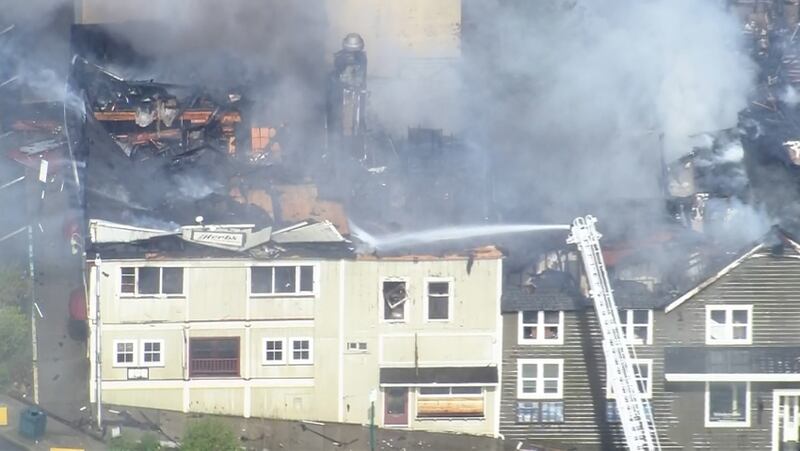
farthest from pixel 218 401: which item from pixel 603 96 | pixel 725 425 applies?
pixel 603 96

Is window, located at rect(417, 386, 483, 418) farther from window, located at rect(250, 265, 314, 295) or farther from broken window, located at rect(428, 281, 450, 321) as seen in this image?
window, located at rect(250, 265, 314, 295)

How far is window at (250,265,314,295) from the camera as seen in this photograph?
1272 centimetres

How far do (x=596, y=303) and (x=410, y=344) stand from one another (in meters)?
1.94

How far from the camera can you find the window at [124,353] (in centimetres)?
1263

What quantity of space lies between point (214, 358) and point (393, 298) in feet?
6.31

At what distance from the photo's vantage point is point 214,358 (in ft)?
41.8

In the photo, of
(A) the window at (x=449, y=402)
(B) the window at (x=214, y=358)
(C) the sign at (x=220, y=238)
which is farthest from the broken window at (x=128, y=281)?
(A) the window at (x=449, y=402)

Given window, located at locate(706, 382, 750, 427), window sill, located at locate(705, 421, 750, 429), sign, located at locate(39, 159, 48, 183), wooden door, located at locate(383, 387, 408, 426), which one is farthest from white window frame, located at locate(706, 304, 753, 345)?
sign, located at locate(39, 159, 48, 183)

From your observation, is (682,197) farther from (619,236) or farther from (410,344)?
(410,344)

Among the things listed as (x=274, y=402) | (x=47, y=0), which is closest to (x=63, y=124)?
(x=47, y=0)

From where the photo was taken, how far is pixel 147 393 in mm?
12703

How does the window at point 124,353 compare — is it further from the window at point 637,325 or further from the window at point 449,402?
the window at point 637,325

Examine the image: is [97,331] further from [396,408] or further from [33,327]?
[396,408]

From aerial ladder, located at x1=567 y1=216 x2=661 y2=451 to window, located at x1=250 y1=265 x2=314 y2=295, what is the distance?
2.71 metres
